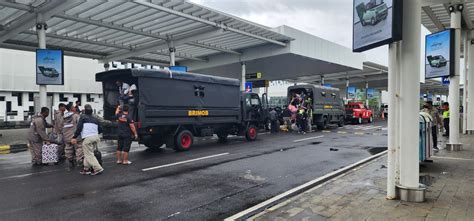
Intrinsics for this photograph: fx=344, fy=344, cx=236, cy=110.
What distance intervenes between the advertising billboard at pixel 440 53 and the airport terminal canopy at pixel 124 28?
909 cm

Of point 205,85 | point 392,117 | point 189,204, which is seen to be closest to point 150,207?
point 189,204

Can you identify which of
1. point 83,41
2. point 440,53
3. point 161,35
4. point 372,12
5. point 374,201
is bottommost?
point 374,201

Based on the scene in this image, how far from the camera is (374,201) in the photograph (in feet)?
18.2

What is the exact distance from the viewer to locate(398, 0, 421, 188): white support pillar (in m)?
5.48

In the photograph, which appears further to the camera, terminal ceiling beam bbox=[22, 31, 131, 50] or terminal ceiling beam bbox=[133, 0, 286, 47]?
terminal ceiling beam bbox=[22, 31, 131, 50]

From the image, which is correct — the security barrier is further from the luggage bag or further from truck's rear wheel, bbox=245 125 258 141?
the luggage bag

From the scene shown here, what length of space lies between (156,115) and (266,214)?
7339 millimetres

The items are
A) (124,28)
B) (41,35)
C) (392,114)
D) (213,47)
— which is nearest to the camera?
(392,114)

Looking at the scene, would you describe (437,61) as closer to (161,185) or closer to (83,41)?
(161,185)

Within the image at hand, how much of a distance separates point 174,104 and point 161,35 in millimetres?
8605

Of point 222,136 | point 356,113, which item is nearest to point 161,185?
point 222,136

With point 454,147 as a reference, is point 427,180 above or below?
below

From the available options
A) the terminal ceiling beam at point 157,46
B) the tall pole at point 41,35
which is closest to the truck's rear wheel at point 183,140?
the terminal ceiling beam at point 157,46

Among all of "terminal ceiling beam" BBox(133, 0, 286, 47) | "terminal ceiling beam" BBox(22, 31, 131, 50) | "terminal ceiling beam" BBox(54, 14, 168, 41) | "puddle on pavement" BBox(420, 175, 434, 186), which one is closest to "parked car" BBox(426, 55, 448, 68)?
"puddle on pavement" BBox(420, 175, 434, 186)
